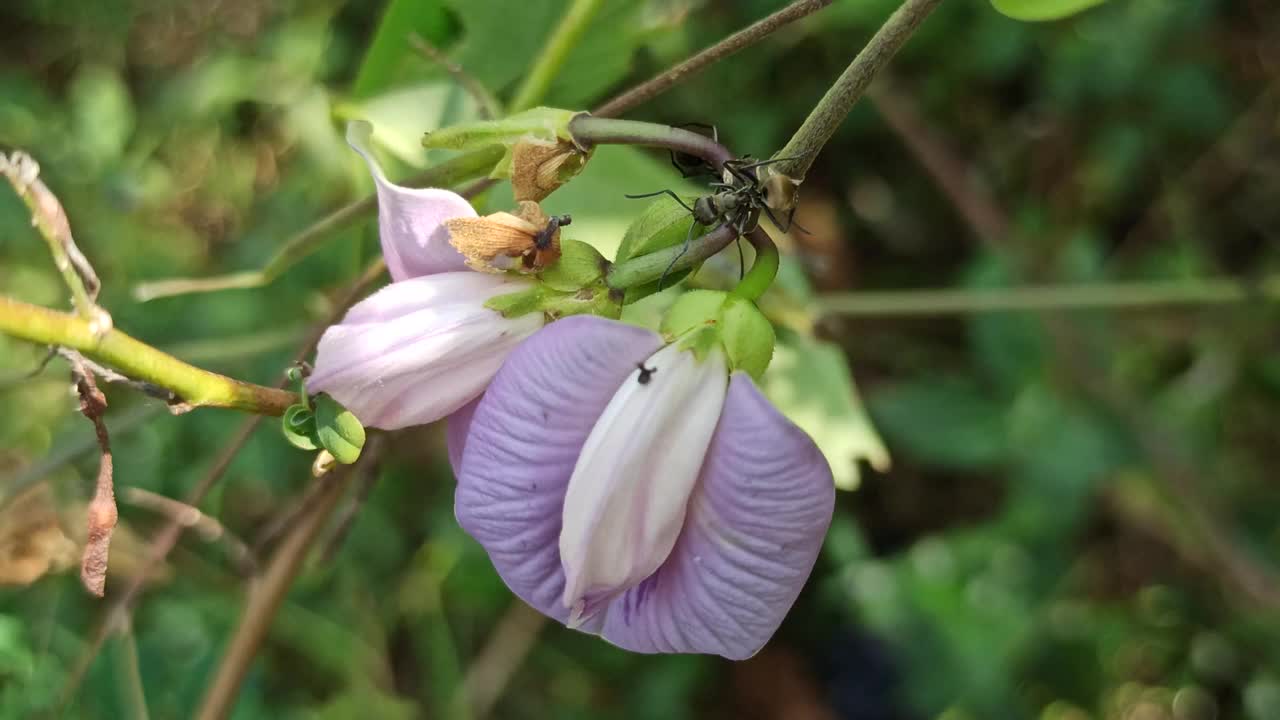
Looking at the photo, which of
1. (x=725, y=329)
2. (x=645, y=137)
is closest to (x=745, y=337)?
(x=725, y=329)

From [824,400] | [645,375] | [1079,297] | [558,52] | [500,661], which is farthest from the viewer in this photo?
[500,661]

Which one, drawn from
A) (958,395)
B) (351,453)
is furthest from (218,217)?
(351,453)

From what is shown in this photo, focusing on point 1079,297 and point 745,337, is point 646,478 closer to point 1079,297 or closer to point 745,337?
point 745,337

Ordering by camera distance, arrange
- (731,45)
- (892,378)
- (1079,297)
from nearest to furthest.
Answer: (731,45)
(1079,297)
(892,378)

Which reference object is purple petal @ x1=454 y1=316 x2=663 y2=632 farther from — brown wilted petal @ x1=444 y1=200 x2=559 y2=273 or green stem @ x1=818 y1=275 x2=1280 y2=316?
green stem @ x1=818 y1=275 x2=1280 y2=316

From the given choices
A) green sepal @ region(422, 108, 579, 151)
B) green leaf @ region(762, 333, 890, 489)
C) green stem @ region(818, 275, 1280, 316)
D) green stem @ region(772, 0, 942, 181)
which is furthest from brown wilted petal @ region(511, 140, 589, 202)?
green stem @ region(818, 275, 1280, 316)

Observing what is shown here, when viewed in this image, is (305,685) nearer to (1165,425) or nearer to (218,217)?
(218,217)
